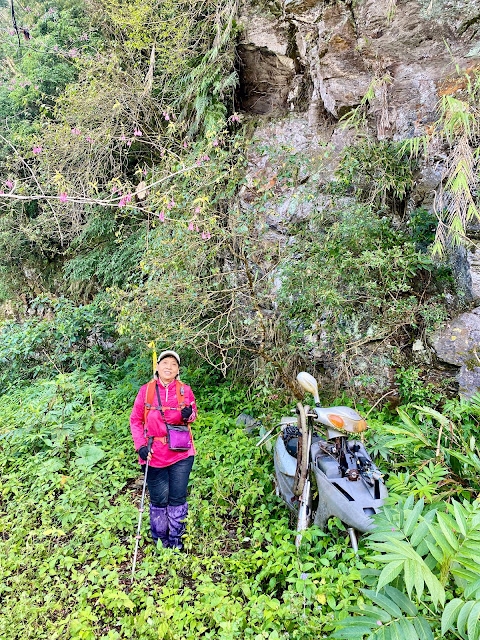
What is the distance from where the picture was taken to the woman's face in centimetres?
383

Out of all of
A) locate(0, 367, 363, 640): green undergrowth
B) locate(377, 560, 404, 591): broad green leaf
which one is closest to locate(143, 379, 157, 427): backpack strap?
locate(0, 367, 363, 640): green undergrowth

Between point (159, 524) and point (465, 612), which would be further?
point (159, 524)

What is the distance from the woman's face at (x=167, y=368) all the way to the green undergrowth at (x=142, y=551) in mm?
1369

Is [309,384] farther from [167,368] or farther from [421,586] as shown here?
[421,586]

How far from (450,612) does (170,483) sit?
9.23ft

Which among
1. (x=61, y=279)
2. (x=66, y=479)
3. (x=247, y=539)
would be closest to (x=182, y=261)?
(x=66, y=479)

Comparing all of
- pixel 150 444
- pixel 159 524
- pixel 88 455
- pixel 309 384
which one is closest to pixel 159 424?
pixel 150 444

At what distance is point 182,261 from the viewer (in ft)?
17.6

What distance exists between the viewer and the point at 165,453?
376cm

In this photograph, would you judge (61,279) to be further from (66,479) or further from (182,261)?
(66,479)

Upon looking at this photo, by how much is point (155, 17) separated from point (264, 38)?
6.42ft

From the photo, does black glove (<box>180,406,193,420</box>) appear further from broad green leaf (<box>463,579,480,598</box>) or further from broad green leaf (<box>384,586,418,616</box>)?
broad green leaf (<box>463,579,480,598</box>)

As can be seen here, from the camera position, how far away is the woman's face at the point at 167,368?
3.83m

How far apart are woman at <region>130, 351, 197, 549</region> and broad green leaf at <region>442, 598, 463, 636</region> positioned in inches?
103
